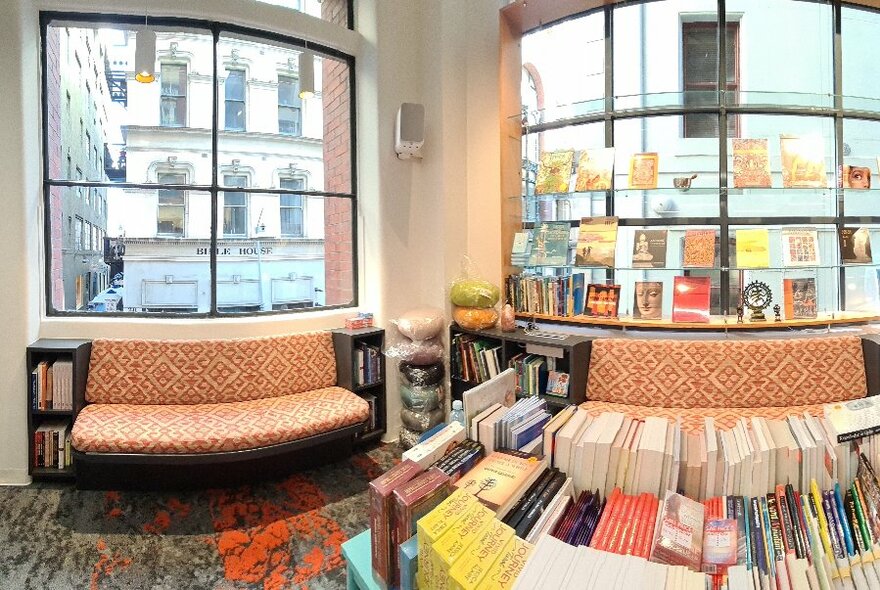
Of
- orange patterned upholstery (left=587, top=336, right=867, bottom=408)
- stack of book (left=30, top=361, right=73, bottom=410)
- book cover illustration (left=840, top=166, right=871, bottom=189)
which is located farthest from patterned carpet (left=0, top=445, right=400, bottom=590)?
book cover illustration (left=840, top=166, right=871, bottom=189)

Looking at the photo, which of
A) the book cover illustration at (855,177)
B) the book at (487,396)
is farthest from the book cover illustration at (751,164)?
the book at (487,396)

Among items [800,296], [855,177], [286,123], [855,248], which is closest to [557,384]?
[800,296]

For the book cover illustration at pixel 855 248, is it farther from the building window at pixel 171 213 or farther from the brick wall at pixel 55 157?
the brick wall at pixel 55 157

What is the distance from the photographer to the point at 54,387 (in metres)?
3.16

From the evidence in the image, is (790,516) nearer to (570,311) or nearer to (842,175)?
(570,311)

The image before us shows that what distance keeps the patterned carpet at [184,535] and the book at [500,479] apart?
1.44 metres

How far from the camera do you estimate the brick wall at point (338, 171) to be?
4.23m

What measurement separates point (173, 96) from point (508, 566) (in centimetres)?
579

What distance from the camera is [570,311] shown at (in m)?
3.79

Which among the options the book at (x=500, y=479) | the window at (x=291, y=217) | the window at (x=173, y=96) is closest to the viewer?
the book at (x=500, y=479)

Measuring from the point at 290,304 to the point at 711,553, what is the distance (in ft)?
11.7

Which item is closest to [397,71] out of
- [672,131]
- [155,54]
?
[155,54]

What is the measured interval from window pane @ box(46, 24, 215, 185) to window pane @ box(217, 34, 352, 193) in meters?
0.22

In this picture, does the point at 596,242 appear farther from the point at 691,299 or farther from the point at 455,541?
the point at 455,541
